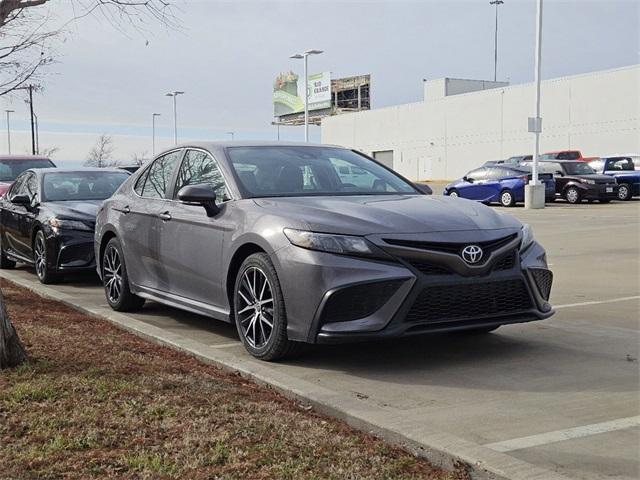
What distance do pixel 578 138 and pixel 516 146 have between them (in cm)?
518

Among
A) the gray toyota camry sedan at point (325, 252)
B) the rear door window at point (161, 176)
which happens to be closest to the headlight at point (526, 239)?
the gray toyota camry sedan at point (325, 252)

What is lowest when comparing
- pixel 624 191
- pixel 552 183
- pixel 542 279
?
pixel 624 191

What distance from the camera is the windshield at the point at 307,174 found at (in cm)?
607

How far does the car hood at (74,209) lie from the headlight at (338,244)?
210 inches

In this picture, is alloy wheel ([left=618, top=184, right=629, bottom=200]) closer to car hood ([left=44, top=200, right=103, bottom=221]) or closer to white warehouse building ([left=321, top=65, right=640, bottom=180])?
white warehouse building ([left=321, top=65, right=640, bottom=180])

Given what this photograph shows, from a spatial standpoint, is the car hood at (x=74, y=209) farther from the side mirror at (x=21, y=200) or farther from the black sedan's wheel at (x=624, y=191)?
the black sedan's wheel at (x=624, y=191)

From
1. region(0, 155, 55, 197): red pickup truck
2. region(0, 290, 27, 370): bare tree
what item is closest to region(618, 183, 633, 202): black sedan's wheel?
region(0, 155, 55, 197): red pickup truck

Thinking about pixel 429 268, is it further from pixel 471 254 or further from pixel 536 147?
pixel 536 147

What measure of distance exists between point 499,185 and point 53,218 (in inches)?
817

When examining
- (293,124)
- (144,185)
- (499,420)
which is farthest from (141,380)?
(293,124)

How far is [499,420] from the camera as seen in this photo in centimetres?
420

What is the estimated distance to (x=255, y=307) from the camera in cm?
550

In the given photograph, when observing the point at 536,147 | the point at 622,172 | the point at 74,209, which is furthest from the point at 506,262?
the point at 622,172

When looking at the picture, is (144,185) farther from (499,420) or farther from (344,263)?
(499,420)
